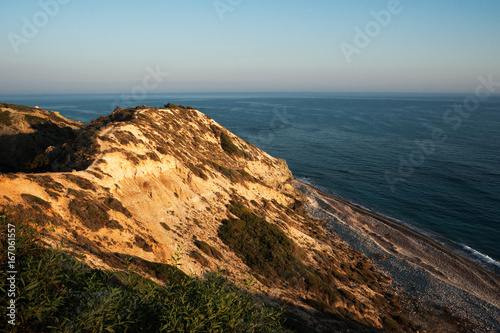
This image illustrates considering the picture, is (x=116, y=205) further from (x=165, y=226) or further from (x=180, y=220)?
(x=180, y=220)

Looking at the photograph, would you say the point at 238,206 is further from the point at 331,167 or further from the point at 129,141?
the point at 331,167

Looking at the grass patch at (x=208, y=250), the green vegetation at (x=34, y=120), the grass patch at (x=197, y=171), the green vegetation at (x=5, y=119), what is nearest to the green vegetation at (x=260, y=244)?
the grass patch at (x=208, y=250)

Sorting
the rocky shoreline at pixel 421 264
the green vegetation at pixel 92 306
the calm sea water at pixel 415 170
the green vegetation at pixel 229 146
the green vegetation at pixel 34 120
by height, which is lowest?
the rocky shoreline at pixel 421 264

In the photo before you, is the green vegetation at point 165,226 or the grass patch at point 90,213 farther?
the green vegetation at point 165,226

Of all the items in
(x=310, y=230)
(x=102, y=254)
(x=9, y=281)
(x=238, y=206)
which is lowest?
(x=310, y=230)

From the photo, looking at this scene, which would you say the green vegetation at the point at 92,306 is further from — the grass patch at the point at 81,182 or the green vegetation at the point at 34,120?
the green vegetation at the point at 34,120

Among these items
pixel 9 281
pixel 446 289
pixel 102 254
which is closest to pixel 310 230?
pixel 446 289
